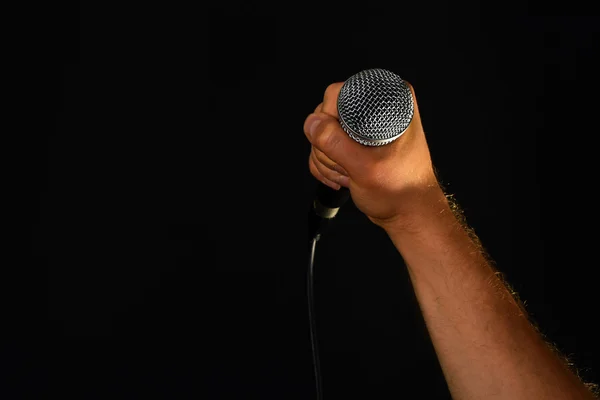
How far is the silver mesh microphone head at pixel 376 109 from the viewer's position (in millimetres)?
710

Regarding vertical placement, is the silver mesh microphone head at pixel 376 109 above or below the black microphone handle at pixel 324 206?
above

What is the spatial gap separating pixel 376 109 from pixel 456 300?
35cm

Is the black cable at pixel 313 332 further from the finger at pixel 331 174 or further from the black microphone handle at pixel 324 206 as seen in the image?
the finger at pixel 331 174

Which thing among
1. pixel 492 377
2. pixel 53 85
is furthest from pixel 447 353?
pixel 53 85

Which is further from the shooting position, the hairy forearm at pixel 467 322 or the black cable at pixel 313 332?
the black cable at pixel 313 332

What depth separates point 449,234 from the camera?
85cm

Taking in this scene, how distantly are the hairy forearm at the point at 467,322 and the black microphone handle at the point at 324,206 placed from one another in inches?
4.9

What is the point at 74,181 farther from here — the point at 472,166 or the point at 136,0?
the point at 472,166

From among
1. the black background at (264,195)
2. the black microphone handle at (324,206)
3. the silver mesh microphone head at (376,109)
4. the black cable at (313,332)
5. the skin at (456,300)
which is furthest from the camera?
the black background at (264,195)

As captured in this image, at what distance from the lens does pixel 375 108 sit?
71 cm

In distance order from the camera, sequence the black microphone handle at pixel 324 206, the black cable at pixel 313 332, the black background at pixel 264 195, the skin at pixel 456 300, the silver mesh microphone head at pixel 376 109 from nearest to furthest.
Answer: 1. the silver mesh microphone head at pixel 376 109
2. the skin at pixel 456 300
3. the black microphone handle at pixel 324 206
4. the black cable at pixel 313 332
5. the black background at pixel 264 195


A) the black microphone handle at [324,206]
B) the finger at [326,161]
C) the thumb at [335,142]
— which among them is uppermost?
the thumb at [335,142]

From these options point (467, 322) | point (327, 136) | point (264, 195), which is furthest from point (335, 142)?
point (264, 195)

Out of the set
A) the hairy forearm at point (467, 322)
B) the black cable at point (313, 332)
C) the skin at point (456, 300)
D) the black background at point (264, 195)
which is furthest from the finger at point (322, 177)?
the black background at point (264, 195)
